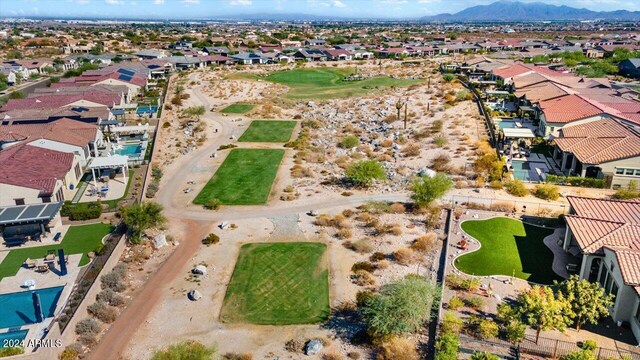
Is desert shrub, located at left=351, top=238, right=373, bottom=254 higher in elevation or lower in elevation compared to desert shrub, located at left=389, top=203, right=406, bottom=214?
lower

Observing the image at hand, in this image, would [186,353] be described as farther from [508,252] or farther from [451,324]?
[508,252]

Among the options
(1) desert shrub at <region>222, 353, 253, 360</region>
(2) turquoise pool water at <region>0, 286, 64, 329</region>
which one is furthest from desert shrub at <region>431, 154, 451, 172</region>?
(2) turquoise pool water at <region>0, 286, 64, 329</region>

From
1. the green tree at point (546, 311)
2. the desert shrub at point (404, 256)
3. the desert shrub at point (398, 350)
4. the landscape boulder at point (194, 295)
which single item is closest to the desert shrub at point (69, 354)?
the landscape boulder at point (194, 295)

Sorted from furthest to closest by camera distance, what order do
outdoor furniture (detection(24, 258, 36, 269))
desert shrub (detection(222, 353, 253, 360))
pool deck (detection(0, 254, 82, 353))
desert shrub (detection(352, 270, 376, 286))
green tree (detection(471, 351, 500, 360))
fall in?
outdoor furniture (detection(24, 258, 36, 269))
desert shrub (detection(352, 270, 376, 286))
pool deck (detection(0, 254, 82, 353))
desert shrub (detection(222, 353, 253, 360))
green tree (detection(471, 351, 500, 360))

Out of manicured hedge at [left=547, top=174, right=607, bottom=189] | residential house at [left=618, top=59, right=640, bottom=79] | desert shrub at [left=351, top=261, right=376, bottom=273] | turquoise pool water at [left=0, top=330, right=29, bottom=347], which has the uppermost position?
residential house at [left=618, top=59, right=640, bottom=79]

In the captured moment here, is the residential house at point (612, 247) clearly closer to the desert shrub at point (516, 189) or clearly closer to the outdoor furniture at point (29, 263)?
the desert shrub at point (516, 189)

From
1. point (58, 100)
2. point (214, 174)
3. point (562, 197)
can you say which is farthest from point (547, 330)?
point (58, 100)

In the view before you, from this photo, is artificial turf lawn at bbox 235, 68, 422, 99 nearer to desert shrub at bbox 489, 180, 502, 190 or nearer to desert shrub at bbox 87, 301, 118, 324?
desert shrub at bbox 489, 180, 502, 190
